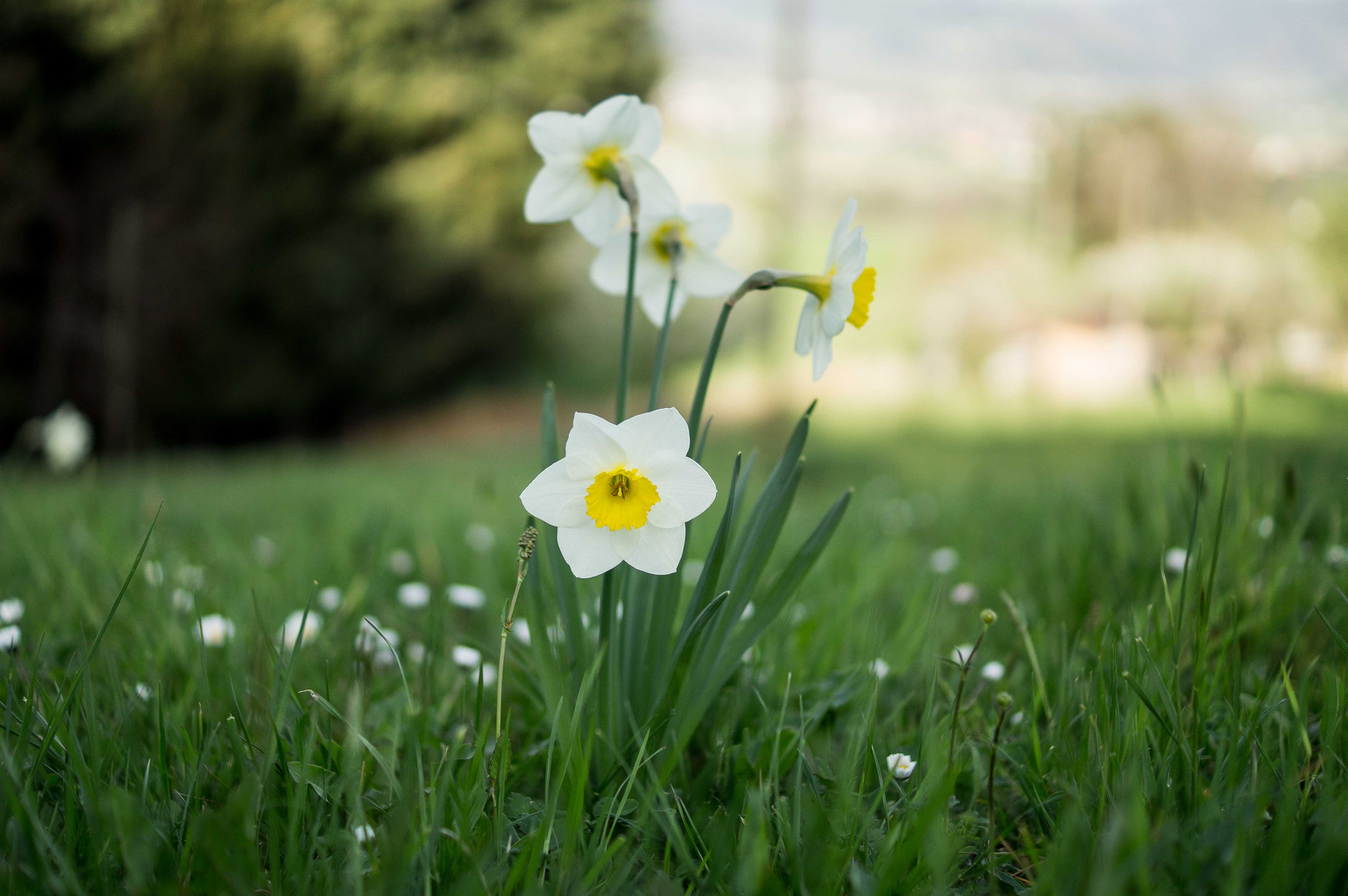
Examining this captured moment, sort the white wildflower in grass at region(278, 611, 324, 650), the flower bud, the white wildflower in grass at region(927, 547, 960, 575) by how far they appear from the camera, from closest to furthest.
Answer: the flower bud, the white wildflower in grass at region(278, 611, 324, 650), the white wildflower in grass at region(927, 547, 960, 575)

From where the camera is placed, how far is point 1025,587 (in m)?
1.55

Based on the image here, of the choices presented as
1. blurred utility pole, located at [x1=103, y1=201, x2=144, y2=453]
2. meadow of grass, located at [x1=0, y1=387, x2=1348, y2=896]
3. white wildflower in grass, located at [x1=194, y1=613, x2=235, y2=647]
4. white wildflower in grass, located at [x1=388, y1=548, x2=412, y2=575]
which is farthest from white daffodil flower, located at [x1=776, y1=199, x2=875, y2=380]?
blurred utility pole, located at [x1=103, y1=201, x2=144, y2=453]

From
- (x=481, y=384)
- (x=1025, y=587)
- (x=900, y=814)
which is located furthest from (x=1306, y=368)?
(x=481, y=384)

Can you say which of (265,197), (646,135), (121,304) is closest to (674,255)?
Result: (646,135)

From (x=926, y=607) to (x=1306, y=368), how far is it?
2185 mm

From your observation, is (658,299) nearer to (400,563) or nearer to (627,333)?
(627,333)

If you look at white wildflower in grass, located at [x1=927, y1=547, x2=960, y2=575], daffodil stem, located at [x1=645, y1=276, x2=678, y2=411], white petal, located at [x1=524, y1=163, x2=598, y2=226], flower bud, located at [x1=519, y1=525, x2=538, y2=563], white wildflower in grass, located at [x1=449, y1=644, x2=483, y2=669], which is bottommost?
white wildflower in grass, located at [x1=927, y1=547, x2=960, y2=575]

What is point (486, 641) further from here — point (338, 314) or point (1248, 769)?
point (338, 314)

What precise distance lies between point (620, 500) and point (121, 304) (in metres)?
6.29

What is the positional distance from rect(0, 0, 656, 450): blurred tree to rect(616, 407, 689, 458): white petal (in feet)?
19.1

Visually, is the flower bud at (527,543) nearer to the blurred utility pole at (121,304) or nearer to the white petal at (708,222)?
the white petal at (708,222)

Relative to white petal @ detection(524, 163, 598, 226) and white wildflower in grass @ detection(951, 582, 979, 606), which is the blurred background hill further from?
white petal @ detection(524, 163, 598, 226)

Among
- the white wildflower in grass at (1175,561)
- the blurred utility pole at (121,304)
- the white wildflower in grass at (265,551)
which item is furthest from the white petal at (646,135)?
the blurred utility pole at (121,304)

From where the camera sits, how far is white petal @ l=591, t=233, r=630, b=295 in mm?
932
